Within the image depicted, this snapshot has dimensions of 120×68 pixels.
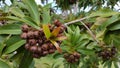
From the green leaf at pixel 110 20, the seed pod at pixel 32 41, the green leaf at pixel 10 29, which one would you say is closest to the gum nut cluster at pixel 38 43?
the seed pod at pixel 32 41

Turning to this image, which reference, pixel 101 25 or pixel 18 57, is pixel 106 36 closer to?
pixel 101 25

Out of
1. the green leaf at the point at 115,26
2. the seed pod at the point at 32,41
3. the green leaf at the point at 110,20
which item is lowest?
the seed pod at the point at 32,41

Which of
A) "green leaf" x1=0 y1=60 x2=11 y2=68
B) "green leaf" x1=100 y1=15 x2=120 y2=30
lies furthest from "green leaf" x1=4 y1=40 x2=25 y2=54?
"green leaf" x1=100 y1=15 x2=120 y2=30

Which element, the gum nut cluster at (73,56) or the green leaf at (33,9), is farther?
the gum nut cluster at (73,56)

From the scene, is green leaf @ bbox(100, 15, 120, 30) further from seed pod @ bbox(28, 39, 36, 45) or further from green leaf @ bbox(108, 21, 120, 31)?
seed pod @ bbox(28, 39, 36, 45)

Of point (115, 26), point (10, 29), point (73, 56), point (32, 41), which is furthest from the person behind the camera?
point (73, 56)

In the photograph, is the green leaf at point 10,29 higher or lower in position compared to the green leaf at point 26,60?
higher

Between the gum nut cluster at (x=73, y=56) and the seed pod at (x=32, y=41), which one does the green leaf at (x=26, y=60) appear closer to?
the seed pod at (x=32, y=41)

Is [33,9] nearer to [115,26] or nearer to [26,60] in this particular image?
[26,60]

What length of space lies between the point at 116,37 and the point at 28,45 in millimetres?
448

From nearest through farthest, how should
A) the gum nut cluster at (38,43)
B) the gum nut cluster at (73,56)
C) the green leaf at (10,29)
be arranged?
the gum nut cluster at (38,43)
the green leaf at (10,29)
the gum nut cluster at (73,56)

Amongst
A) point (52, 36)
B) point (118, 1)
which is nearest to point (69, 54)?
point (52, 36)

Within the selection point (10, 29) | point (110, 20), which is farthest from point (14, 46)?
point (110, 20)

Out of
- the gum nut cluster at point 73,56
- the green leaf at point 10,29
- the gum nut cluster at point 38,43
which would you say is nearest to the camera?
the gum nut cluster at point 38,43
